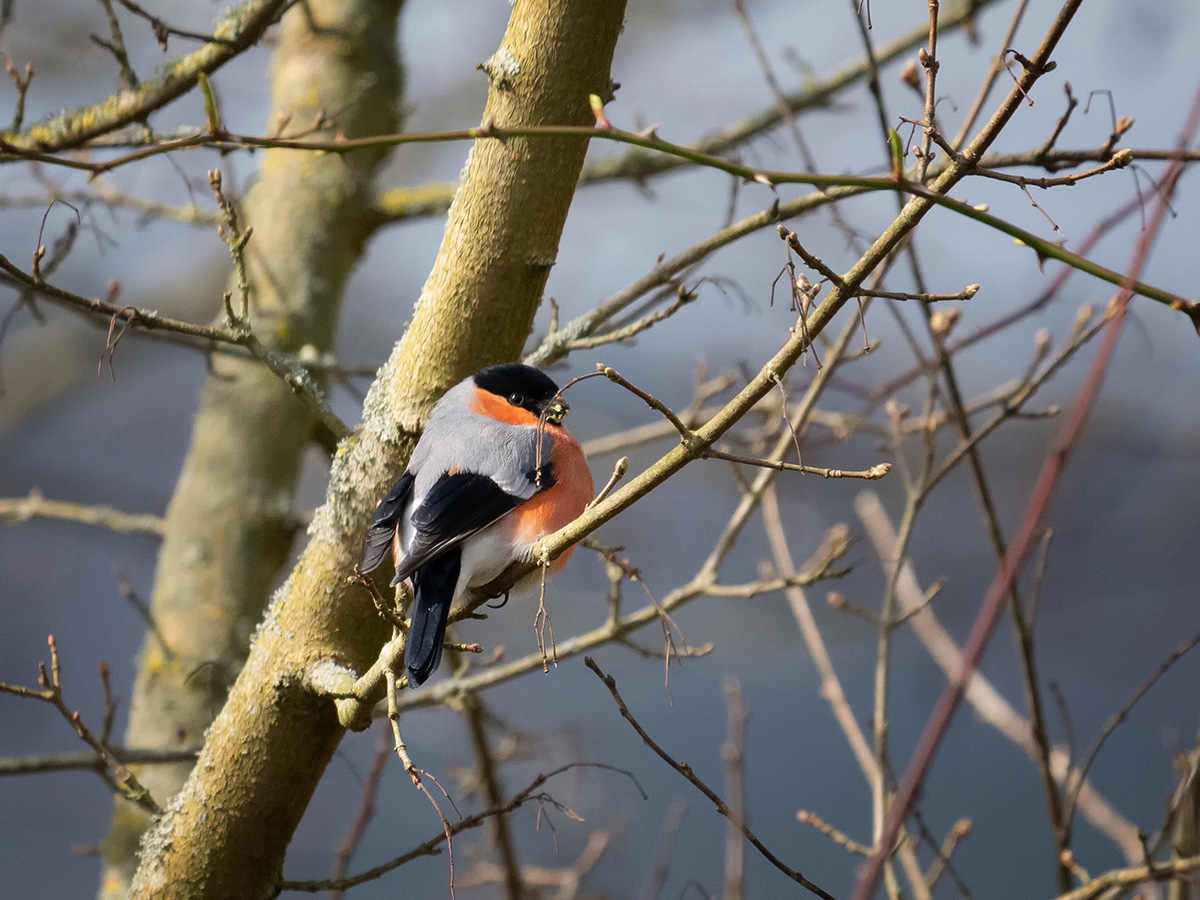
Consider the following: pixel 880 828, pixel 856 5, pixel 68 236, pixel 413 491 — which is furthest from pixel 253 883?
pixel 856 5

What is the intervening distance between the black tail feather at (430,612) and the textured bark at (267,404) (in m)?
1.20

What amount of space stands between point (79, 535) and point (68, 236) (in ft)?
9.85

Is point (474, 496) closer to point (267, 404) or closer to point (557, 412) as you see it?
point (557, 412)

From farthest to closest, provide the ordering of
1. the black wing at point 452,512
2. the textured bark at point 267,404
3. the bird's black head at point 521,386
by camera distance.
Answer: the textured bark at point 267,404
the bird's black head at point 521,386
the black wing at point 452,512

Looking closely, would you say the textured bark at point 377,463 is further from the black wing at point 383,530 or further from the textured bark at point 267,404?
the textured bark at point 267,404

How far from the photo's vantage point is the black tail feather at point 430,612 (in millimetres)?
1223

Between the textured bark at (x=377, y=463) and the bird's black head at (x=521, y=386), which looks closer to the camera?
the textured bark at (x=377, y=463)

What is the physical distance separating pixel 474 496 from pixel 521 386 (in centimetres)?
26

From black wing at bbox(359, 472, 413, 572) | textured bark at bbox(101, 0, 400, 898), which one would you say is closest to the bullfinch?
black wing at bbox(359, 472, 413, 572)

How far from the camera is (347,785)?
491 centimetres

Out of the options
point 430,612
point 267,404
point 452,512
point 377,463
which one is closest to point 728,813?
point 430,612

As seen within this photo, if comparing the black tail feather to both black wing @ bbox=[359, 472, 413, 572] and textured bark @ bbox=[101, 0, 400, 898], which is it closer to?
black wing @ bbox=[359, 472, 413, 572]

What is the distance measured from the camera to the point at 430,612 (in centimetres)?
133

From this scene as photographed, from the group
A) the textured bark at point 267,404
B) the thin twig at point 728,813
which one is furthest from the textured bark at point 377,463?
the textured bark at point 267,404
